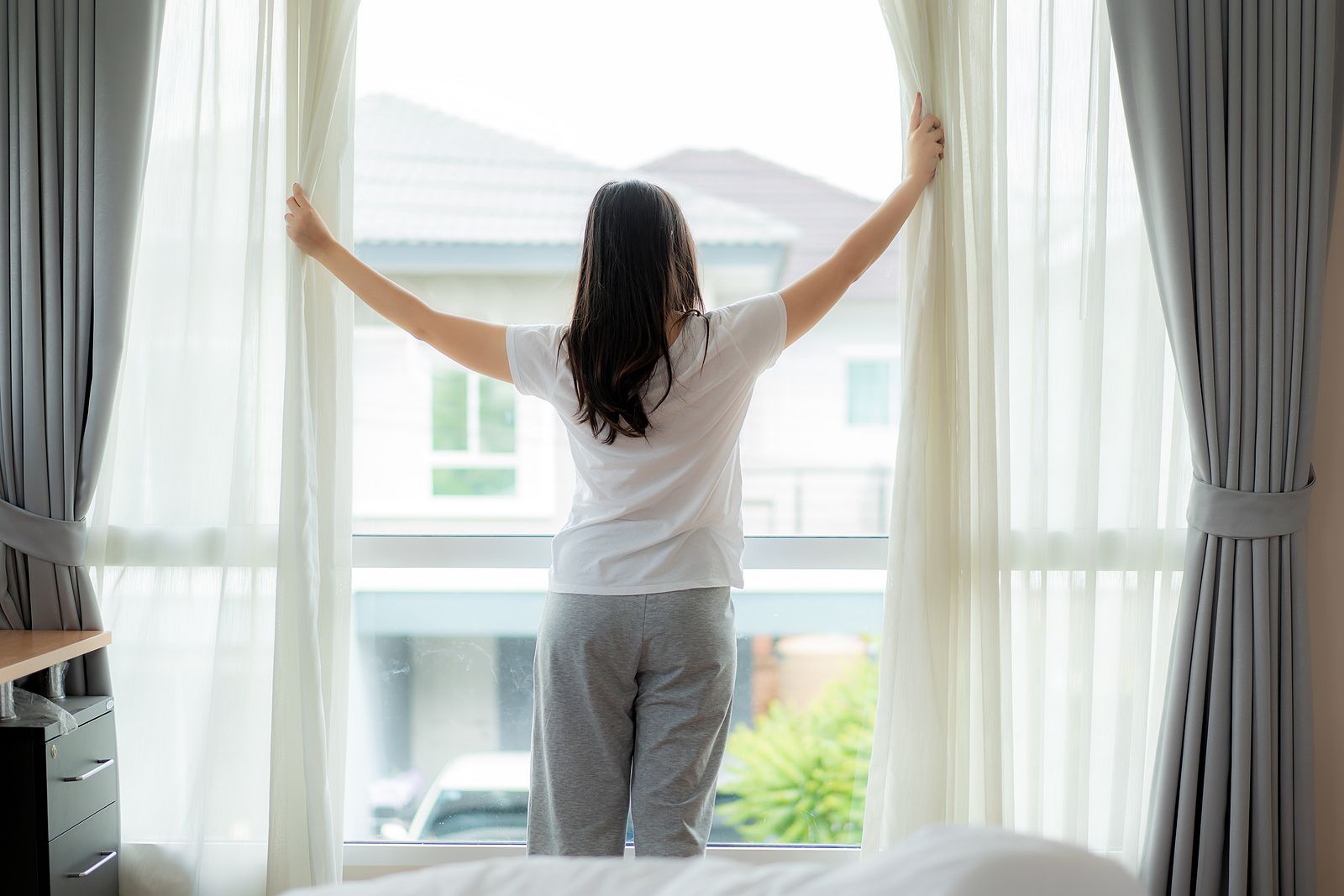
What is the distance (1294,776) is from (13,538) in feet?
8.29

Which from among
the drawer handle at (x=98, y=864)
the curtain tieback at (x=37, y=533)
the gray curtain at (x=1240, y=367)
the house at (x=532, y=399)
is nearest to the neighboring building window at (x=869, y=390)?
the house at (x=532, y=399)

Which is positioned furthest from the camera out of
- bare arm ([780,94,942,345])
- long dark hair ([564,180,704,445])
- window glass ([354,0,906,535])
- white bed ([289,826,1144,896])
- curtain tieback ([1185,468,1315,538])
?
window glass ([354,0,906,535])

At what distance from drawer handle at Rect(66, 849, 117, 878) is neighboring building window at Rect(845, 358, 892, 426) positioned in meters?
1.72

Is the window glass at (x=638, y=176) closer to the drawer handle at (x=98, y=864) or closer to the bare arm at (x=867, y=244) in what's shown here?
the bare arm at (x=867, y=244)

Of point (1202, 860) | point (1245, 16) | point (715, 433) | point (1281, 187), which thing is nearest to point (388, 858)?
point (715, 433)

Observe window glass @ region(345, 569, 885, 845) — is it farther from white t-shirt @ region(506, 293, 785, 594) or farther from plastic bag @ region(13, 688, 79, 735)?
plastic bag @ region(13, 688, 79, 735)

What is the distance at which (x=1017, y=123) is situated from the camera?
1892 millimetres

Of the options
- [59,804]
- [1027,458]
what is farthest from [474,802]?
[1027,458]

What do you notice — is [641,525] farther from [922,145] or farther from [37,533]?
[37,533]

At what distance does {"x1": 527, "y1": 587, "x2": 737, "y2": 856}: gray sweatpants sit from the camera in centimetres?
166

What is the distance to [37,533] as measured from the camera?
1.90m

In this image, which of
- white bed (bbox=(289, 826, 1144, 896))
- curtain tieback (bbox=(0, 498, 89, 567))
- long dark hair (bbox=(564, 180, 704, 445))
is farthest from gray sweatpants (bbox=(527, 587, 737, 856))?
curtain tieback (bbox=(0, 498, 89, 567))

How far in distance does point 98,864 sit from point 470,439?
3.54 ft

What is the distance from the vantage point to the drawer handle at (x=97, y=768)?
5.88 ft
